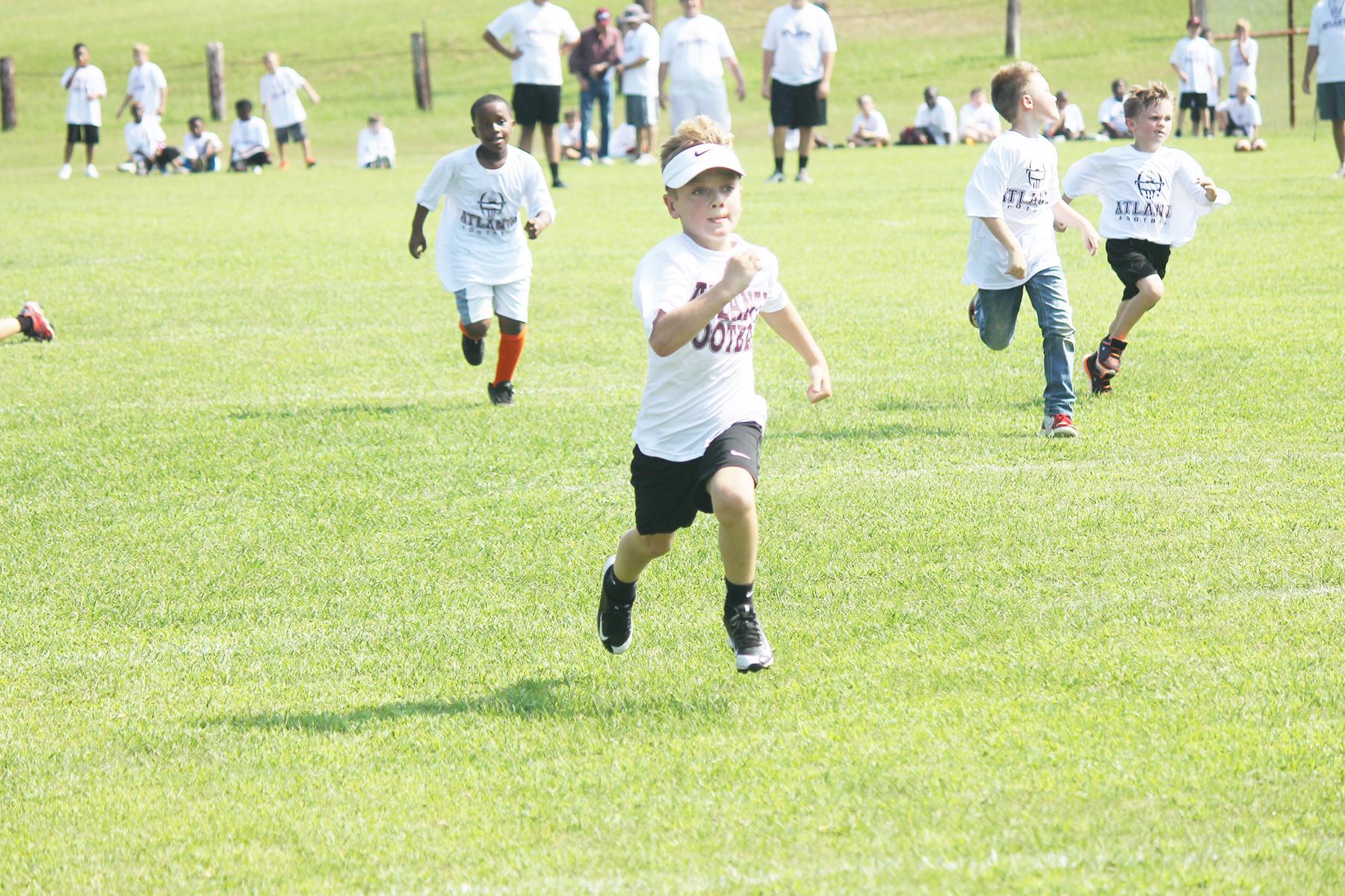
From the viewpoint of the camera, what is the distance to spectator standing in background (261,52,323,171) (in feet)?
89.7

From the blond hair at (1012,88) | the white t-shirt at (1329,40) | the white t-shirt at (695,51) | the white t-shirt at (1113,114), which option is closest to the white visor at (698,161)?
the blond hair at (1012,88)

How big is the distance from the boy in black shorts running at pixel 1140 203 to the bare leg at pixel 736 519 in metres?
4.64

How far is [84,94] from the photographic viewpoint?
24531mm

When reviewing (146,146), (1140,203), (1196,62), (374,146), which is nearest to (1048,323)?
(1140,203)

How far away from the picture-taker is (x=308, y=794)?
4.06 metres

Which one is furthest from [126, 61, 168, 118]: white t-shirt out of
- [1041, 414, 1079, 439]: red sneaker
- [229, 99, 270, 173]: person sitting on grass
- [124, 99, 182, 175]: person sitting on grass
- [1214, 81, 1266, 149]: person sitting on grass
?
[1041, 414, 1079, 439]: red sneaker

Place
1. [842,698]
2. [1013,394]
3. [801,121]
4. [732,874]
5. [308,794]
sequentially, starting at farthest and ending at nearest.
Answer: [801,121] < [1013,394] < [842,698] < [308,794] < [732,874]

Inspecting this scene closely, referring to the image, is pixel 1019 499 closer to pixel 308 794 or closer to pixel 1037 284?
pixel 1037 284

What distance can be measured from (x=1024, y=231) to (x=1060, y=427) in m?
1.12

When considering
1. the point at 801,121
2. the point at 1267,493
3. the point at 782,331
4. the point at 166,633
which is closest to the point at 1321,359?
the point at 1267,493

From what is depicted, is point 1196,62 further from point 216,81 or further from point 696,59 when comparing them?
point 216,81

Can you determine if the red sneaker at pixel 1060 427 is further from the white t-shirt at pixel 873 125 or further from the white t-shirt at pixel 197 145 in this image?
the white t-shirt at pixel 197 145

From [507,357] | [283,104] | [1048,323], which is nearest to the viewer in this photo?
[1048,323]

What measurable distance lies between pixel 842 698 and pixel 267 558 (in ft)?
9.05
